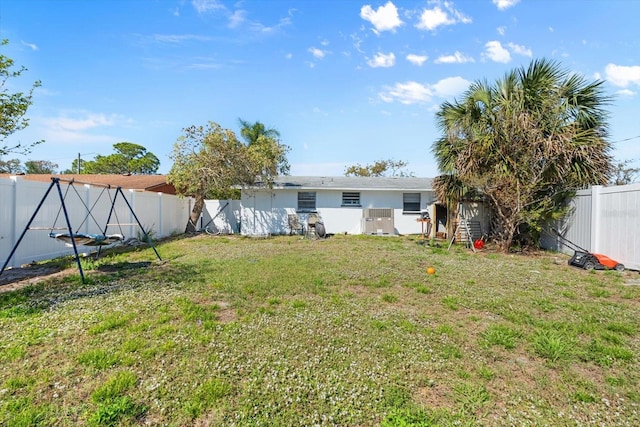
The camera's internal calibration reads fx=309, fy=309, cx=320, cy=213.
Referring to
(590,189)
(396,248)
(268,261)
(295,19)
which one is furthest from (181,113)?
(590,189)

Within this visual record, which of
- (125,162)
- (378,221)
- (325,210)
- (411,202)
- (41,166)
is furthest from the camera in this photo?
(41,166)

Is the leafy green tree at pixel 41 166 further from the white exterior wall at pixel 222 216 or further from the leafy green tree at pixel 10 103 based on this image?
the leafy green tree at pixel 10 103

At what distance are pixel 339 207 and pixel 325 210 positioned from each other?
28.1 inches

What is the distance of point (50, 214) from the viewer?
773 cm

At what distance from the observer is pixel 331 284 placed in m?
5.58

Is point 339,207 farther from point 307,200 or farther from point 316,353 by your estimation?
point 316,353

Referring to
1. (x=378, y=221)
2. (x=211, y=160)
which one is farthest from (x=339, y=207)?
(x=211, y=160)

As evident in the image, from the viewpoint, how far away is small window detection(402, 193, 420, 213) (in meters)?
15.6

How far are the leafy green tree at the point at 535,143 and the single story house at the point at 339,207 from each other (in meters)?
5.54

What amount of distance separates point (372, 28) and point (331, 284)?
9.00 meters

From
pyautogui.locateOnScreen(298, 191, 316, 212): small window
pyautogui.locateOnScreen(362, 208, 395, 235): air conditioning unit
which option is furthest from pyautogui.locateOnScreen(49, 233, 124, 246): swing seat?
pyautogui.locateOnScreen(362, 208, 395, 235): air conditioning unit

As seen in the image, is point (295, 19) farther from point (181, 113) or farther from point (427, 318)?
point (427, 318)

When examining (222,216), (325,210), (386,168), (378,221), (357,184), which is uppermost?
(386,168)

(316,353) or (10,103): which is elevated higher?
(10,103)
